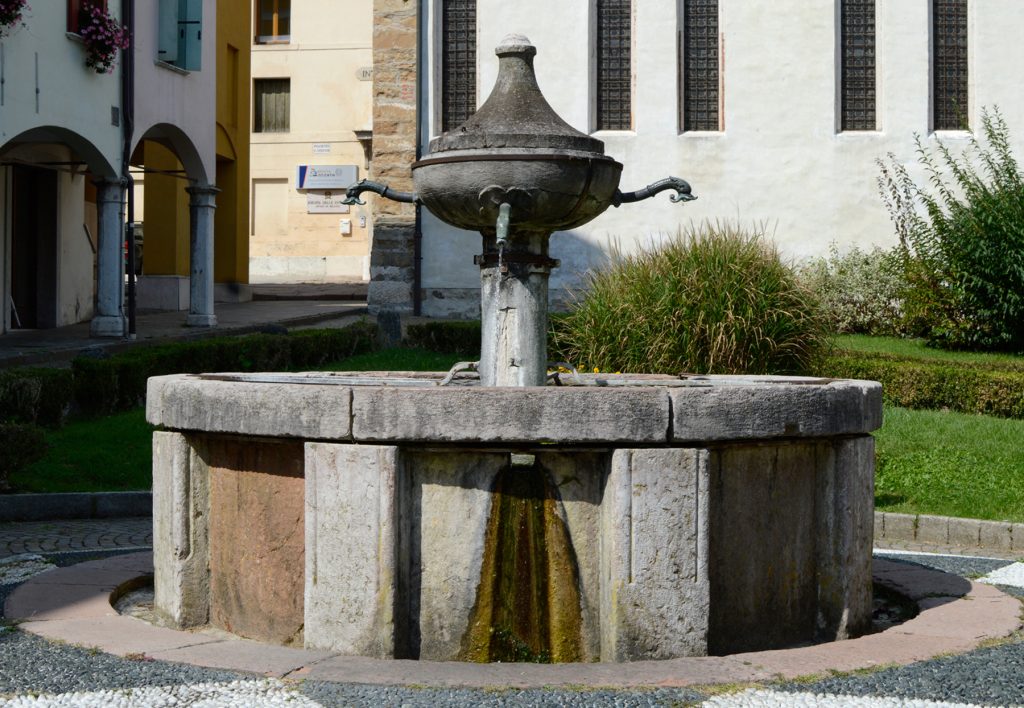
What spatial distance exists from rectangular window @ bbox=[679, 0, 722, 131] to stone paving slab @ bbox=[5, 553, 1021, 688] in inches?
699

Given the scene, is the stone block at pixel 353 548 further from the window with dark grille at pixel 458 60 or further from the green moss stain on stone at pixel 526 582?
the window with dark grille at pixel 458 60

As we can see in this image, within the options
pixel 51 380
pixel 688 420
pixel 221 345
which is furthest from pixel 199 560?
pixel 221 345

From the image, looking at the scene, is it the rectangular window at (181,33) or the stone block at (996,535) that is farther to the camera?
the rectangular window at (181,33)

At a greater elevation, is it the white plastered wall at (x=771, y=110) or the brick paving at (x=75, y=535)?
the white plastered wall at (x=771, y=110)

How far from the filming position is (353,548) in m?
4.90

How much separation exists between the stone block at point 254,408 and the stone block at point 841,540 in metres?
1.93

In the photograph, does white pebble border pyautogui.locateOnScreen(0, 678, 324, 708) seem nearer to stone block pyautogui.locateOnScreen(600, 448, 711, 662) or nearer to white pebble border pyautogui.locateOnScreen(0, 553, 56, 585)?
stone block pyautogui.locateOnScreen(600, 448, 711, 662)

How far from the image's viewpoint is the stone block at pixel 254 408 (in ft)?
16.1

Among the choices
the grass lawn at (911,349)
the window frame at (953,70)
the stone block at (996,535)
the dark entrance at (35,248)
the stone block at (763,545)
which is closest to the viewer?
the stone block at (763,545)

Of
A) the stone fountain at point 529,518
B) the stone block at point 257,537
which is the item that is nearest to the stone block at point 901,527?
the stone fountain at point 529,518

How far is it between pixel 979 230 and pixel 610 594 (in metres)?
14.0

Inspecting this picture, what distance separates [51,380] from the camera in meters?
11.6

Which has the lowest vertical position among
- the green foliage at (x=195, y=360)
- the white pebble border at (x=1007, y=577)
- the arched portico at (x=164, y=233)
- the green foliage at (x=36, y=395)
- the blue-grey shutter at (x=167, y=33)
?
the white pebble border at (x=1007, y=577)

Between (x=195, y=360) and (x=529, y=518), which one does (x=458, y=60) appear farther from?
(x=529, y=518)
